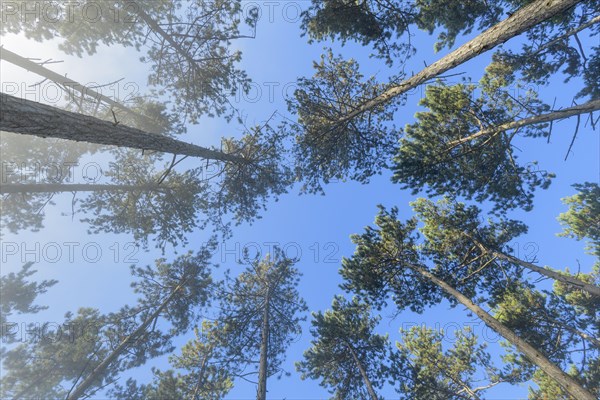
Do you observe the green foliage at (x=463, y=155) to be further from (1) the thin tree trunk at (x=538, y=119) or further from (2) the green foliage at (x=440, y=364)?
(2) the green foliage at (x=440, y=364)

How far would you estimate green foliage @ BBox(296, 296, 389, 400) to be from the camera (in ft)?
35.5

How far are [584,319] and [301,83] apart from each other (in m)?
13.9

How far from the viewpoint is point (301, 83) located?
30.3ft

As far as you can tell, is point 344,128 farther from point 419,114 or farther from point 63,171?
point 63,171

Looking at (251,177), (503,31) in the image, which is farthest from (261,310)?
(503,31)

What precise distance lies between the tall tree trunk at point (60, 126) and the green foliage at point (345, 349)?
946cm

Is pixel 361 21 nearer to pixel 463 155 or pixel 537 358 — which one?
pixel 463 155

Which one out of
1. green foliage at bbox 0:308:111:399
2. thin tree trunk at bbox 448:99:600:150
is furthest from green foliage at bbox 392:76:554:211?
green foliage at bbox 0:308:111:399

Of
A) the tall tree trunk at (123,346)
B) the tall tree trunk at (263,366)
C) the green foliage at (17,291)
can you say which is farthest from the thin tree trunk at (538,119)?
the green foliage at (17,291)

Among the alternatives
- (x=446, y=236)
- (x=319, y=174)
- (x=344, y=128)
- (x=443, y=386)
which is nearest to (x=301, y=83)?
(x=344, y=128)

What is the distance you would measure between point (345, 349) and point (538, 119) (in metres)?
10.6

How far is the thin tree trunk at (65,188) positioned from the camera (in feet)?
35.4

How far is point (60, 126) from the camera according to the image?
4.05m

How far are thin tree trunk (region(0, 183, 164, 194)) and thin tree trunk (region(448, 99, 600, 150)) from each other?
12.1 m
